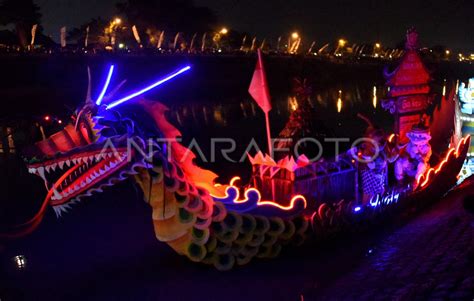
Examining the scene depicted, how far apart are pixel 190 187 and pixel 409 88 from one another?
17.1ft

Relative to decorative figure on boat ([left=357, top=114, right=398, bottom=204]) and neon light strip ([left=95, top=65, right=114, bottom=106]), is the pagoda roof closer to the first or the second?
decorative figure on boat ([left=357, top=114, right=398, bottom=204])

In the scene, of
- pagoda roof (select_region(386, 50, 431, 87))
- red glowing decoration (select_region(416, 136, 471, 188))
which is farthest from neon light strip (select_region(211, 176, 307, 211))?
pagoda roof (select_region(386, 50, 431, 87))

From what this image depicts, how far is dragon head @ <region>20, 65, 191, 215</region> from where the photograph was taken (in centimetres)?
584

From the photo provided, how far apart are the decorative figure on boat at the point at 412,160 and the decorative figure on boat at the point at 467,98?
11.3ft

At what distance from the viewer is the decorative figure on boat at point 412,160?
8953 mm

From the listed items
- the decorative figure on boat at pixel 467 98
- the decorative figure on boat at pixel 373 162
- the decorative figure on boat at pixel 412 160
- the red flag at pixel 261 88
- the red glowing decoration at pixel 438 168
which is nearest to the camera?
the red flag at pixel 261 88

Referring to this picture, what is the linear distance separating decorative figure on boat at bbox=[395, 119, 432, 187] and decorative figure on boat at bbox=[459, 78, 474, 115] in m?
3.43

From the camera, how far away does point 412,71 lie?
9477 millimetres

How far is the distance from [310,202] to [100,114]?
10.5 ft

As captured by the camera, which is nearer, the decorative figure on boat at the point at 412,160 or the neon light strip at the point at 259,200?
the neon light strip at the point at 259,200

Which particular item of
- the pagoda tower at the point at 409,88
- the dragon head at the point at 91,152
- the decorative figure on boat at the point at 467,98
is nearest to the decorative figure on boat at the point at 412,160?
the pagoda tower at the point at 409,88

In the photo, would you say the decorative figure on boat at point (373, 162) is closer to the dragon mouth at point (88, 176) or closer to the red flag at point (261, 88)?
the red flag at point (261, 88)

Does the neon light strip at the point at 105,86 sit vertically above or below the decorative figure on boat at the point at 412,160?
above

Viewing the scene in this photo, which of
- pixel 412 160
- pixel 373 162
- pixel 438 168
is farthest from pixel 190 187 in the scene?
pixel 438 168
